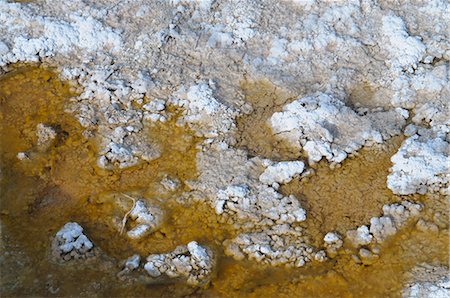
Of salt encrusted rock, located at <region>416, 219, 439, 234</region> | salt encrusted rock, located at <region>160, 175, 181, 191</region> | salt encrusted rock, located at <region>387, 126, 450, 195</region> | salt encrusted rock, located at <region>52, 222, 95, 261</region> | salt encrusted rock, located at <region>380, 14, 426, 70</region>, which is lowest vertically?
salt encrusted rock, located at <region>52, 222, 95, 261</region>

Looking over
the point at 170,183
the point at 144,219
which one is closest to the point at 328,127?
the point at 170,183

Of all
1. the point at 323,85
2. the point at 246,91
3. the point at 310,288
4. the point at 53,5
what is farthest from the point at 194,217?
the point at 53,5

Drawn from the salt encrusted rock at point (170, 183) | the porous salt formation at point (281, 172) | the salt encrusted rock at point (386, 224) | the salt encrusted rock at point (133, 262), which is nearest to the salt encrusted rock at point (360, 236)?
the salt encrusted rock at point (386, 224)

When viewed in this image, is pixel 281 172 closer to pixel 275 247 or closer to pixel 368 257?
pixel 275 247

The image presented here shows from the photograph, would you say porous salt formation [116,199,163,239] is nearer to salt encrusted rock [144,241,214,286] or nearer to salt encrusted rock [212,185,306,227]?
salt encrusted rock [144,241,214,286]

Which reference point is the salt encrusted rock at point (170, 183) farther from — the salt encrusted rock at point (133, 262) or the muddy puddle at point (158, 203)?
the salt encrusted rock at point (133, 262)

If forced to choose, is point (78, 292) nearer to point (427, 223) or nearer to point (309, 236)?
point (309, 236)

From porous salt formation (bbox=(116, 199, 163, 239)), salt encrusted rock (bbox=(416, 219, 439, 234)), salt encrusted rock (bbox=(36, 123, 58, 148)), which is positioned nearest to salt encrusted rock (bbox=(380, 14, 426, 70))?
salt encrusted rock (bbox=(416, 219, 439, 234))
